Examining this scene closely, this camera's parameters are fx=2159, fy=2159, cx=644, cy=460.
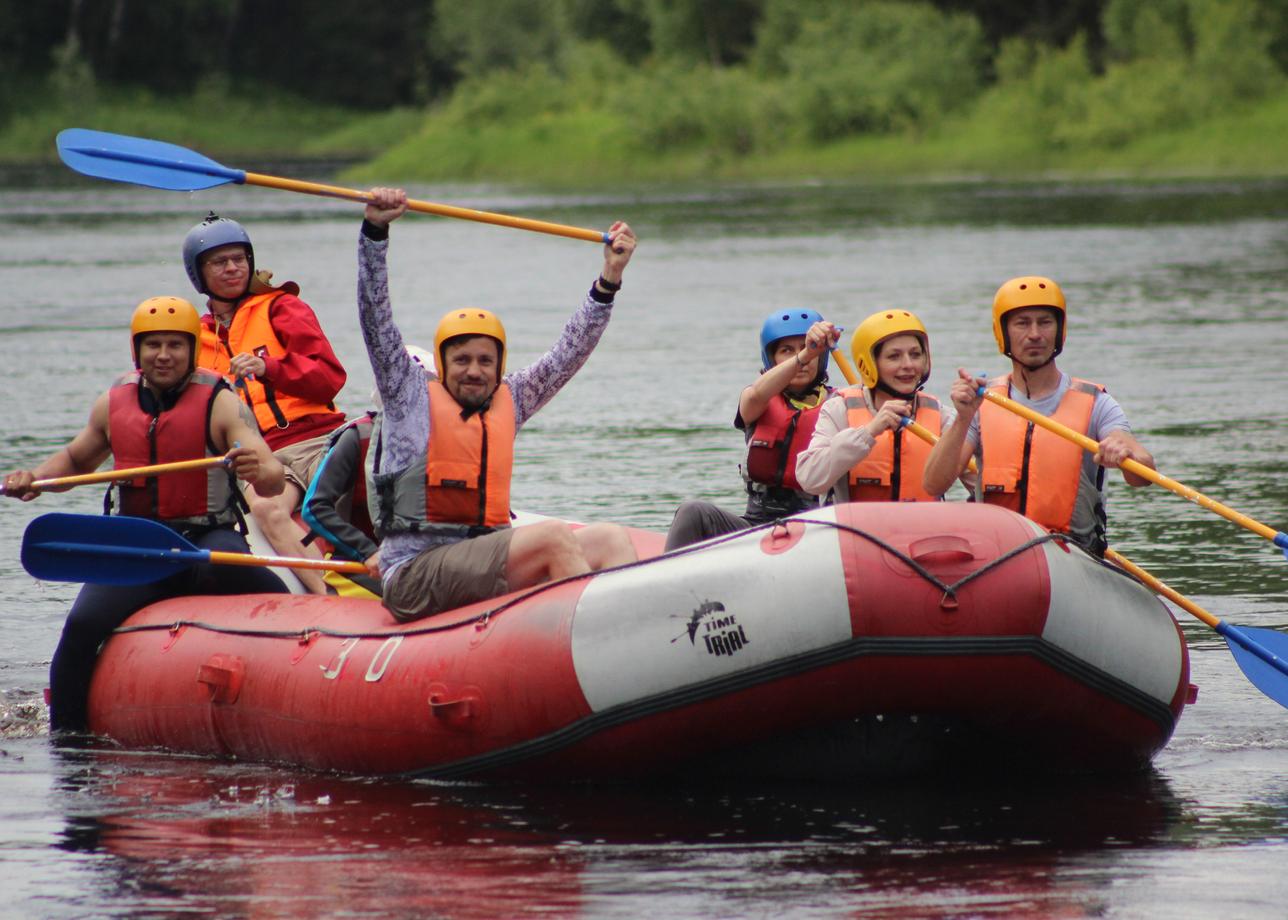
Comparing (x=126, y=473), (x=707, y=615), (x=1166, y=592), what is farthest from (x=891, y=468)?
(x=126, y=473)

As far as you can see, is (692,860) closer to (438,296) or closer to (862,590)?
(862,590)

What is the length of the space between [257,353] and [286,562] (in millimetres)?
1345

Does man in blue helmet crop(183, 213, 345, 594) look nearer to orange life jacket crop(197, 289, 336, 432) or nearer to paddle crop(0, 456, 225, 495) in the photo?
orange life jacket crop(197, 289, 336, 432)

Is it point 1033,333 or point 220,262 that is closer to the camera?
point 1033,333

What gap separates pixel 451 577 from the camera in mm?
6207

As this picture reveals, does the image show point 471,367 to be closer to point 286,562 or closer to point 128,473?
point 286,562

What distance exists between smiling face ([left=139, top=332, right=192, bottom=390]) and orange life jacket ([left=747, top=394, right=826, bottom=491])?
1.82m

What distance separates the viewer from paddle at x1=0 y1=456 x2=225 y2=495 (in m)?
6.74

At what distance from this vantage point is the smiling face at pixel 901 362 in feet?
20.5

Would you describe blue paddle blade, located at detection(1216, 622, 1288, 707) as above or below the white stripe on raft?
below

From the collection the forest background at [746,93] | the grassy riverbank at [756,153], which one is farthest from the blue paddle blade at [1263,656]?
the forest background at [746,93]

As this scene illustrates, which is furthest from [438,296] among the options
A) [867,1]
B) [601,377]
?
[867,1]

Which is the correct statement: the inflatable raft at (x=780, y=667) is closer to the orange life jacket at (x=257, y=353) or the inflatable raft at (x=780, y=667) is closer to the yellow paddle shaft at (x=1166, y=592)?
the yellow paddle shaft at (x=1166, y=592)


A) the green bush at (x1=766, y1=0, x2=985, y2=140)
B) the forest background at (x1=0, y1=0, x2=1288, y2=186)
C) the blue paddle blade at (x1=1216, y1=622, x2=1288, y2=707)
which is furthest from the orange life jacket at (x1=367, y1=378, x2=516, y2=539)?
the green bush at (x1=766, y1=0, x2=985, y2=140)
